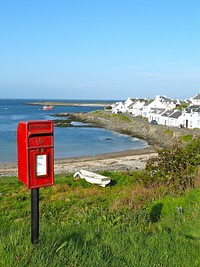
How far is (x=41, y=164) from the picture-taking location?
333 centimetres

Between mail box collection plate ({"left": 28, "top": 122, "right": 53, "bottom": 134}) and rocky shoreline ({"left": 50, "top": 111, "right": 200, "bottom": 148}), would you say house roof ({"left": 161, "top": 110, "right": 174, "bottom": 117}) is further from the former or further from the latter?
mail box collection plate ({"left": 28, "top": 122, "right": 53, "bottom": 134})

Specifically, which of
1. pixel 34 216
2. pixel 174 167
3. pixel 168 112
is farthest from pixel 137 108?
pixel 34 216

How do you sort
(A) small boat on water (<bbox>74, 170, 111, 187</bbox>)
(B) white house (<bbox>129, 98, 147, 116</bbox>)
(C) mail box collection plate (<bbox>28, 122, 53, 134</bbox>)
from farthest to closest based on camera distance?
(B) white house (<bbox>129, 98, 147, 116</bbox>)
(A) small boat on water (<bbox>74, 170, 111, 187</bbox>)
(C) mail box collection plate (<bbox>28, 122, 53, 134</bbox>)

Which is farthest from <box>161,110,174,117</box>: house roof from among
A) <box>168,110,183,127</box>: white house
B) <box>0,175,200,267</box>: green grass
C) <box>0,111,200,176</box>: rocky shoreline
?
<box>0,175,200,267</box>: green grass

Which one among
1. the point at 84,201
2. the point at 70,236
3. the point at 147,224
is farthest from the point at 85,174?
the point at 70,236

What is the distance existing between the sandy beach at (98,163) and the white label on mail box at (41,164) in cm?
2003

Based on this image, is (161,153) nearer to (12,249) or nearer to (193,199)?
(193,199)

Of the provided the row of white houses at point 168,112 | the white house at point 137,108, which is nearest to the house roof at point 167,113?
the row of white houses at point 168,112

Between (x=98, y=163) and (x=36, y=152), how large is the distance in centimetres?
2471

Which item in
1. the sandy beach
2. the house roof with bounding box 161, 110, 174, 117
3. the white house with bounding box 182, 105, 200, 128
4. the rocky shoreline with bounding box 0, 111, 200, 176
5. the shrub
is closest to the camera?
the shrub

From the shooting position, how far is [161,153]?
10.9 metres

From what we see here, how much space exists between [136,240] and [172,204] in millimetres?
3259

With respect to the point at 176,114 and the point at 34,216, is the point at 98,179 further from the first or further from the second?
the point at 176,114

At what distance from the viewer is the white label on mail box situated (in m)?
3.31
